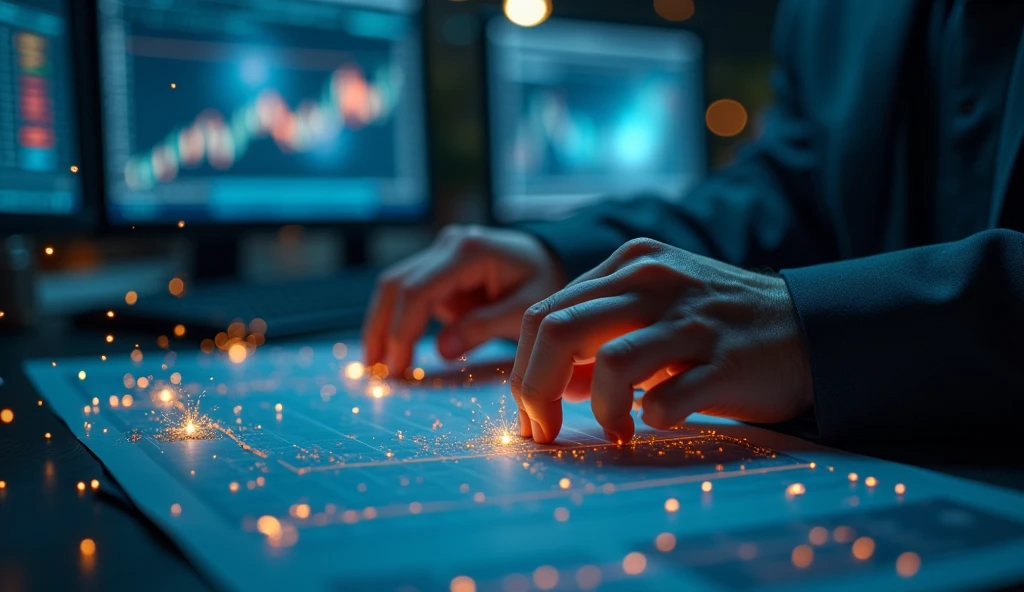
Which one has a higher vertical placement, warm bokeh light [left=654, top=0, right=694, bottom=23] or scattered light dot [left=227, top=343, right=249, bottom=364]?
warm bokeh light [left=654, top=0, right=694, bottom=23]

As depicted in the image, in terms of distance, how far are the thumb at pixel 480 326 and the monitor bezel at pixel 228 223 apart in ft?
1.81

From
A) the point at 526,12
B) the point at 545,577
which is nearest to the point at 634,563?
the point at 545,577

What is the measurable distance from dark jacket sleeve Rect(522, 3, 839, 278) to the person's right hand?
0.11 feet

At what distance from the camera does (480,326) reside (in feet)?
2.89

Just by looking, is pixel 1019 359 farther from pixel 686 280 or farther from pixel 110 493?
pixel 110 493

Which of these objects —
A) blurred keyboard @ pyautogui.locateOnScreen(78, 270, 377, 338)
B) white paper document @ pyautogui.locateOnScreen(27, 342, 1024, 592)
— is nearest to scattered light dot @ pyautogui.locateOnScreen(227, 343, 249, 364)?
blurred keyboard @ pyautogui.locateOnScreen(78, 270, 377, 338)

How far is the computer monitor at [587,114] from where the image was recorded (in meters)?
1.68

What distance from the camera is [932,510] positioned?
39cm

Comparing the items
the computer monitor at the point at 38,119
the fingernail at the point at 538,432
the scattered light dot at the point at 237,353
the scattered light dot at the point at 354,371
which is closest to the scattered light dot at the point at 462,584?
the fingernail at the point at 538,432

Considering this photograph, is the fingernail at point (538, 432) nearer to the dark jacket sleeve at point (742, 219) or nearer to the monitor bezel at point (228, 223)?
the dark jacket sleeve at point (742, 219)

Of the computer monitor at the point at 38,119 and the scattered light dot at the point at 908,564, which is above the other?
the computer monitor at the point at 38,119

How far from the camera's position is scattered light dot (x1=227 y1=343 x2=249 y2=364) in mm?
935

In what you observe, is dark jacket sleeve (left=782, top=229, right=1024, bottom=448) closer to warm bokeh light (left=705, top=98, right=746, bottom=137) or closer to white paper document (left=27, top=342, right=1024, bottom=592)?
white paper document (left=27, top=342, right=1024, bottom=592)

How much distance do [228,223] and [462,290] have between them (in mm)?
545
